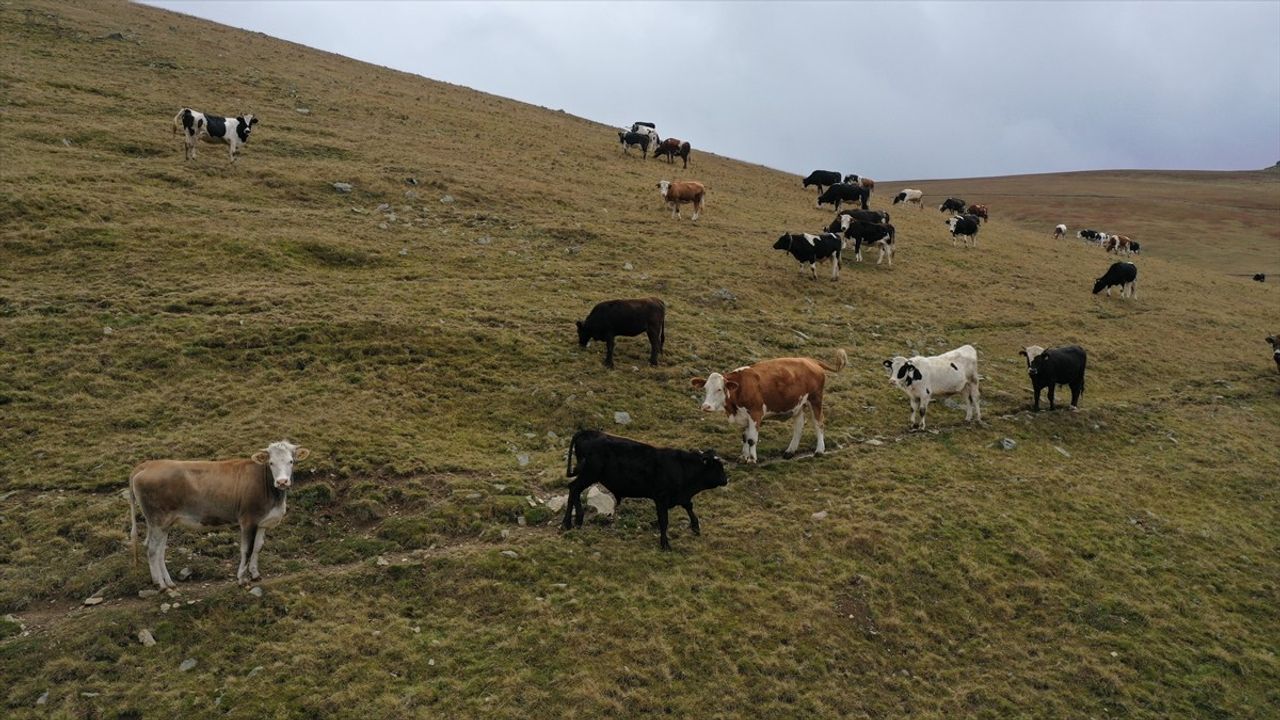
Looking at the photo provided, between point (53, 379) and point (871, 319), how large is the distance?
20681mm

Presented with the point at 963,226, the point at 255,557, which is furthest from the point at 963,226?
the point at 255,557

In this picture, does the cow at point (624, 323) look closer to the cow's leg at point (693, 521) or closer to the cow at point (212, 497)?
the cow's leg at point (693, 521)

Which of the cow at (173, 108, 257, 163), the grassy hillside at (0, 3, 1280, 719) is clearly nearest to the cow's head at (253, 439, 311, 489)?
the grassy hillside at (0, 3, 1280, 719)

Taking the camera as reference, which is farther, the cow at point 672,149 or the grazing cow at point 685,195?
the cow at point 672,149

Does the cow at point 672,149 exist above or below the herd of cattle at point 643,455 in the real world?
above

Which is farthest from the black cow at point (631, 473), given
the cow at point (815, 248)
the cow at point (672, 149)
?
the cow at point (672, 149)

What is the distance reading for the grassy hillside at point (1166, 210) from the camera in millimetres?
60594

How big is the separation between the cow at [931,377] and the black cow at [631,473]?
6.67 metres

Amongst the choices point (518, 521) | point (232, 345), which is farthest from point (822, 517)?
point (232, 345)

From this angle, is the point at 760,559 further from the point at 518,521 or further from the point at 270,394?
the point at 270,394

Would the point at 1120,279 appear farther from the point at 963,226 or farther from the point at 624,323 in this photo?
the point at 624,323

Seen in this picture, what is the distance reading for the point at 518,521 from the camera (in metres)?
10.9

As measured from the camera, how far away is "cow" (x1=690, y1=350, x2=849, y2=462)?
12.9m

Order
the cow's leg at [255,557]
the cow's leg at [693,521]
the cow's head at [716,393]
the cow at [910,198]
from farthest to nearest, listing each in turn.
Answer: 1. the cow at [910,198]
2. the cow's head at [716,393]
3. the cow's leg at [693,521]
4. the cow's leg at [255,557]
